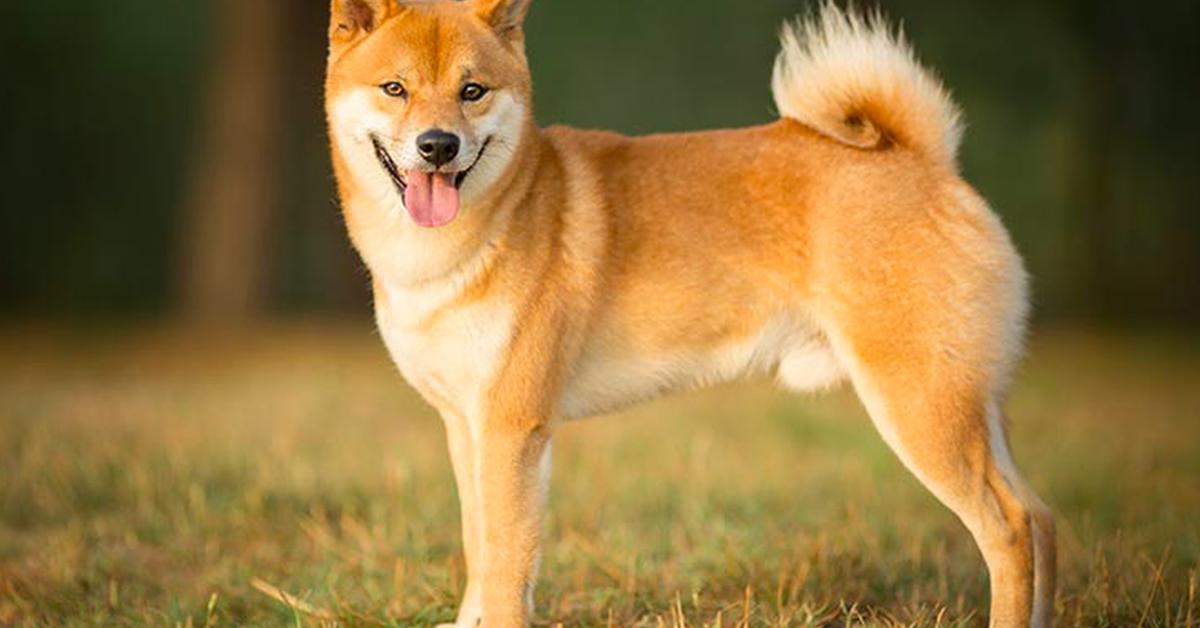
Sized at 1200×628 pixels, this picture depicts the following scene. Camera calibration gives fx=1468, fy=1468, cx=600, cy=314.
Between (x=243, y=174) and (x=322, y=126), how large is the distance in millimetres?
1184

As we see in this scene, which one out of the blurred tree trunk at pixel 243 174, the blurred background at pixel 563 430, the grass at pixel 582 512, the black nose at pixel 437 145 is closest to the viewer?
the black nose at pixel 437 145

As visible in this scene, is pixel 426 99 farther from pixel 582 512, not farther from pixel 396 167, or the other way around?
pixel 582 512

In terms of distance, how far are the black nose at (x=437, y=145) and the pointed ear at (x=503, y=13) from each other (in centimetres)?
48

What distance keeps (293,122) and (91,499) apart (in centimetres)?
885

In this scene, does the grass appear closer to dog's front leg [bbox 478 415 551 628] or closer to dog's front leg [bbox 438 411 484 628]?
dog's front leg [bbox 438 411 484 628]

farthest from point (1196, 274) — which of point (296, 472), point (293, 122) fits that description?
point (296, 472)

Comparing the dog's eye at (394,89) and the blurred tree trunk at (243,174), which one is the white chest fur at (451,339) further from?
the blurred tree trunk at (243,174)

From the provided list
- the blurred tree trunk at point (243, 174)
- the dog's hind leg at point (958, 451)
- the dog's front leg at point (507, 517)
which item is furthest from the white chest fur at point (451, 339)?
the blurred tree trunk at point (243, 174)

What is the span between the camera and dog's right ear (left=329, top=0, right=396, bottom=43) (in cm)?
384

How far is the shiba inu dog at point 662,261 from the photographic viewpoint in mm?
3729

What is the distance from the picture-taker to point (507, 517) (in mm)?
3721

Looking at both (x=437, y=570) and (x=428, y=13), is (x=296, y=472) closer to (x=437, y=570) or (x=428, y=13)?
(x=437, y=570)

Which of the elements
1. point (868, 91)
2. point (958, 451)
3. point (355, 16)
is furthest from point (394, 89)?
point (958, 451)

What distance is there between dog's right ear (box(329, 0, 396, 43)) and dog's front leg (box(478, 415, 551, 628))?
1091 mm
